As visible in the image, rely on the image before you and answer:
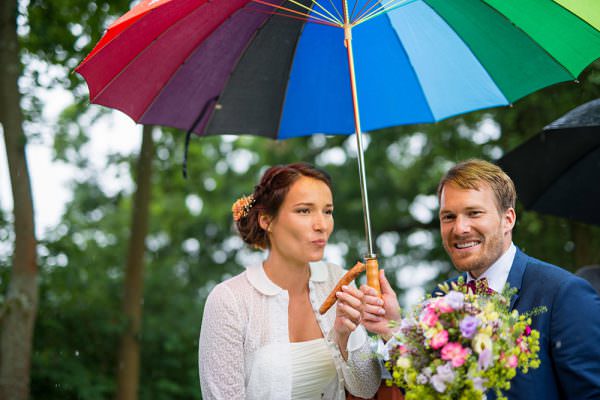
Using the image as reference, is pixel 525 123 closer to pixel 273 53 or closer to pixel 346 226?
pixel 273 53

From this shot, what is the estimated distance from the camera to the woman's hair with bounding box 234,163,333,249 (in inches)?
141

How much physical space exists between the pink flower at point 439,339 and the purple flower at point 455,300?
0.09m

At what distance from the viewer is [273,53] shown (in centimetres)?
383

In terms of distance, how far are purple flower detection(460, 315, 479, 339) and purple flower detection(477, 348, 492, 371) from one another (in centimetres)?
6

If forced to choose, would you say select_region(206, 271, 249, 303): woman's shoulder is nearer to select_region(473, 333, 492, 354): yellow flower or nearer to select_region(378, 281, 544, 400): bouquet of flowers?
select_region(378, 281, 544, 400): bouquet of flowers

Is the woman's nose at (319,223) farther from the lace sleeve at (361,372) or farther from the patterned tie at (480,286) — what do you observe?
the patterned tie at (480,286)

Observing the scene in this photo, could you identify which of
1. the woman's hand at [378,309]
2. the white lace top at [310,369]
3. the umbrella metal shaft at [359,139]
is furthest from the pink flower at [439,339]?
the white lace top at [310,369]

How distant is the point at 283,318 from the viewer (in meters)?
3.50

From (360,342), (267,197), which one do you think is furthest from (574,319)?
(267,197)

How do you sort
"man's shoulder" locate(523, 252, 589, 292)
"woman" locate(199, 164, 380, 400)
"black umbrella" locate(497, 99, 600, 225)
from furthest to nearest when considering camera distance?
"black umbrella" locate(497, 99, 600, 225) < "woman" locate(199, 164, 380, 400) < "man's shoulder" locate(523, 252, 589, 292)

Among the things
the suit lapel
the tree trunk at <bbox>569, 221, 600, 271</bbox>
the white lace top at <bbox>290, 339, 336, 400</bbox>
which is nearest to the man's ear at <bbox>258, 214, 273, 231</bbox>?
the white lace top at <bbox>290, 339, 336, 400</bbox>

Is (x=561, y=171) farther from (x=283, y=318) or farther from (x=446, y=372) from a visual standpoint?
(x=446, y=372)

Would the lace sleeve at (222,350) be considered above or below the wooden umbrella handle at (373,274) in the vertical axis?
below

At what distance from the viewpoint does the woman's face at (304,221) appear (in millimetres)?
3504
